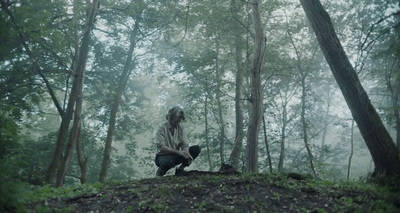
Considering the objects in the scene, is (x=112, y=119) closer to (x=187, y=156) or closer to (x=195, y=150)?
(x=195, y=150)

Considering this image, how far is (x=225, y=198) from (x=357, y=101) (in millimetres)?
2472

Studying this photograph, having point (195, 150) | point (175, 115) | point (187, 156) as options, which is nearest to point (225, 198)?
point (187, 156)

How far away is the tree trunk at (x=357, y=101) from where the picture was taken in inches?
171

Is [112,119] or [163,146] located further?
Result: [112,119]

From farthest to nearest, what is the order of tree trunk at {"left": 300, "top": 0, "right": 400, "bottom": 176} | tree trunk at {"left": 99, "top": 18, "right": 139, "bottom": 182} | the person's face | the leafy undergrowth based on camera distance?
1. tree trunk at {"left": 99, "top": 18, "right": 139, "bottom": 182}
2. the person's face
3. tree trunk at {"left": 300, "top": 0, "right": 400, "bottom": 176}
4. the leafy undergrowth

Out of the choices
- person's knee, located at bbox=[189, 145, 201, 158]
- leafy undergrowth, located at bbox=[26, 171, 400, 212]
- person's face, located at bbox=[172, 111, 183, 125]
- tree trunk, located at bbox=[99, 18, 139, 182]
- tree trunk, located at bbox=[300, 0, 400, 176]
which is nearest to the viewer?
leafy undergrowth, located at bbox=[26, 171, 400, 212]

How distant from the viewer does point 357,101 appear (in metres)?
4.69

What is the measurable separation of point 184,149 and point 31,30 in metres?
4.29

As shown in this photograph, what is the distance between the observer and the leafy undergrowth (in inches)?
146

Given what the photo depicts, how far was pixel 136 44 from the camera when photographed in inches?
667

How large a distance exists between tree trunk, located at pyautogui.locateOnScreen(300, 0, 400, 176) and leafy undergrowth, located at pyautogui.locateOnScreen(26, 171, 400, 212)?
439 millimetres

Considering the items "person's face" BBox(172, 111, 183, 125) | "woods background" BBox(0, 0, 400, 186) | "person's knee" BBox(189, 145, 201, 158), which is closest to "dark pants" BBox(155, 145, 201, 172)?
"person's knee" BBox(189, 145, 201, 158)

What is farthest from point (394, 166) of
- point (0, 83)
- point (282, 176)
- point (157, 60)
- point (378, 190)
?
point (157, 60)

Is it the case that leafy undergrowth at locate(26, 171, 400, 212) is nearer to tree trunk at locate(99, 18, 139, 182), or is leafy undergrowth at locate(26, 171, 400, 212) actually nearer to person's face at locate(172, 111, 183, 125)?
person's face at locate(172, 111, 183, 125)
